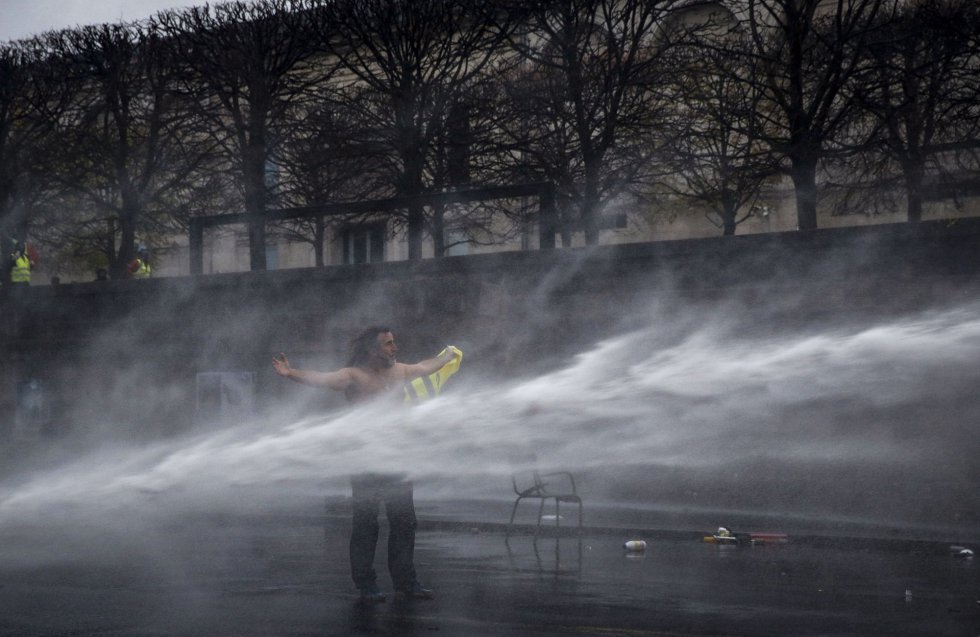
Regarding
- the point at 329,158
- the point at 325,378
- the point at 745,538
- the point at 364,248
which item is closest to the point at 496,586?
the point at 325,378

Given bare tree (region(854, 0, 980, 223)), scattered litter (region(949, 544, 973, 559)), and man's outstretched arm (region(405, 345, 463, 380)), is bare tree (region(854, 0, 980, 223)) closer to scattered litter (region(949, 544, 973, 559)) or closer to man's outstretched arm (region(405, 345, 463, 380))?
scattered litter (region(949, 544, 973, 559))

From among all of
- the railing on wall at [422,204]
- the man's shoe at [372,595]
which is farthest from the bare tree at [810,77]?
the man's shoe at [372,595]

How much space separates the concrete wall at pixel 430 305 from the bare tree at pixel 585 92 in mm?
7063

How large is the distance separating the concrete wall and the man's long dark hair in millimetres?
6473

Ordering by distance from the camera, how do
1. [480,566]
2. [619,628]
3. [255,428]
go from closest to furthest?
[619,628] < [480,566] < [255,428]

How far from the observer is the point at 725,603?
28.9 feet

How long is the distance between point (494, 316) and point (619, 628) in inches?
353

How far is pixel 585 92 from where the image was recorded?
79.5 feet

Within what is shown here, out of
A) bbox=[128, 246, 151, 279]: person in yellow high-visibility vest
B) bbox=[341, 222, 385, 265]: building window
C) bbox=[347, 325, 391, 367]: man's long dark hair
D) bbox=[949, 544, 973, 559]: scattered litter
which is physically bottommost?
bbox=[949, 544, 973, 559]: scattered litter

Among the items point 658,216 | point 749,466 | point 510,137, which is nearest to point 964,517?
point 749,466

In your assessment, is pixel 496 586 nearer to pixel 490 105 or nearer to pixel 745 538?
pixel 745 538

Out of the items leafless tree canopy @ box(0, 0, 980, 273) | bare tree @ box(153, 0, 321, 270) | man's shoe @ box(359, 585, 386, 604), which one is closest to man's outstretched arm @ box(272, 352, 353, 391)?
man's shoe @ box(359, 585, 386, 604)

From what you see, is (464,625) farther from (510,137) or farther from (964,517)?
(510,137)

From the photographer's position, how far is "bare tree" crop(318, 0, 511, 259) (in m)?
24.4
